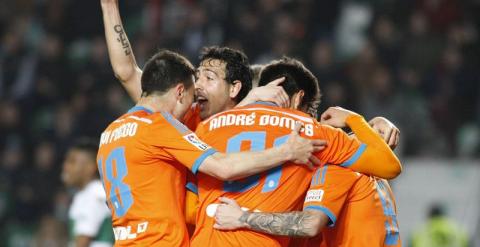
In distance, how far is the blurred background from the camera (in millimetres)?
11758

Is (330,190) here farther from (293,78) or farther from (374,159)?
(293,78)

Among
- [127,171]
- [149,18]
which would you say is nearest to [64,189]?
[149,18]

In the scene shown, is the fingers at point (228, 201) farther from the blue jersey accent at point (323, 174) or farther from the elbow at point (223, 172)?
the blue jersey accent at point (323, 174)

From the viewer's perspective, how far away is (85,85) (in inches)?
537

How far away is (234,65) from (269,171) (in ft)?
2.90

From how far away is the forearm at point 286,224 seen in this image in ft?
16.5

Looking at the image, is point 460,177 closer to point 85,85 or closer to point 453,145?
point 453,145

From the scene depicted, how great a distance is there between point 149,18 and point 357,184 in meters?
9.61

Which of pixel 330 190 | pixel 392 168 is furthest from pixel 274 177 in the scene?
pixel 392 168

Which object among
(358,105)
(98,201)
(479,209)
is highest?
(358,105)

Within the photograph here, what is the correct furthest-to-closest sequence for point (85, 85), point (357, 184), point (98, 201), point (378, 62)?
point (85, 85) < point (378, 62) < point (98, 201) < point (357, 184)

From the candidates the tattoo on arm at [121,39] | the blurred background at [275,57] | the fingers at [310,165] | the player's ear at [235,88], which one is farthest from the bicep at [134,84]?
the blurred background at [275,57]

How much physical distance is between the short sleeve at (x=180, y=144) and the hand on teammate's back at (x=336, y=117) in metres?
0.84

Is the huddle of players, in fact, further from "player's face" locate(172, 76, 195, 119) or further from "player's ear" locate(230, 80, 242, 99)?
"player's ear" locate(230, 80, 242, 99)
